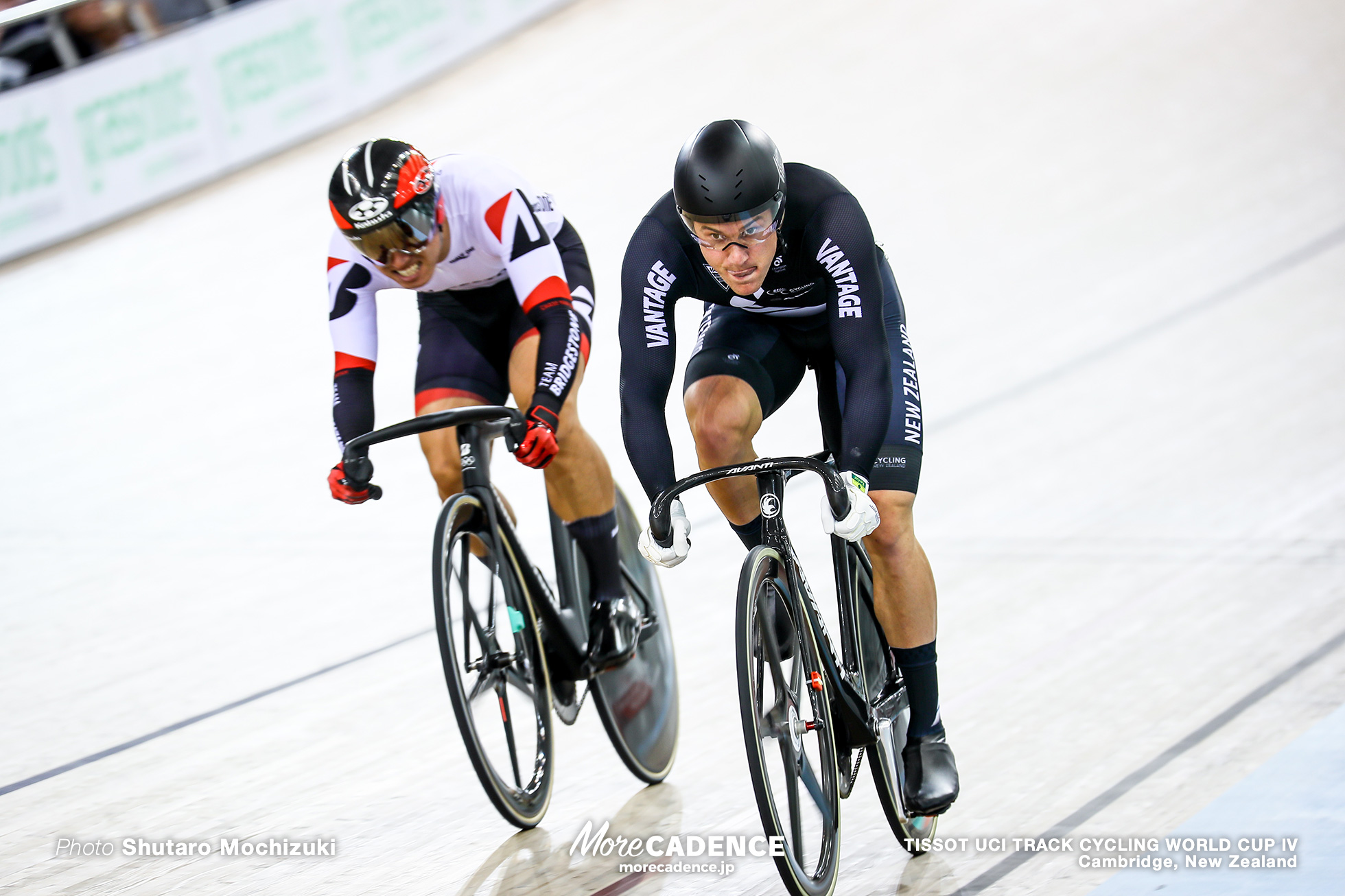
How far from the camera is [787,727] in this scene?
2.18 meters

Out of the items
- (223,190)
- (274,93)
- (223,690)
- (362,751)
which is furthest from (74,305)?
(362,751)

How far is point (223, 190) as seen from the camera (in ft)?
31.6

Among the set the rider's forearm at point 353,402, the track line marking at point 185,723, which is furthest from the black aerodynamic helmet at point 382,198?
the track line marking at point 185,723

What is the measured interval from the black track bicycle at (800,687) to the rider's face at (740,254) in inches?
13.7

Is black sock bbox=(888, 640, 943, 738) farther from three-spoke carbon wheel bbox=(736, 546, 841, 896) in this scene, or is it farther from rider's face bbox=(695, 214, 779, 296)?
rider's face bbox=(695, 214, 779, 296)

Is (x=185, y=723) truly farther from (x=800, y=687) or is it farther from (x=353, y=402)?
(x=800, y=687)

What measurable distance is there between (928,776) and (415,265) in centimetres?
144

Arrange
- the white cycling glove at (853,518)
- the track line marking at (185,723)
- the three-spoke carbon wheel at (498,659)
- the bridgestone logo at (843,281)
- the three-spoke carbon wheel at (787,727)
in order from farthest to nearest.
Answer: the track line marking at (185,723) → the three-spoke carbon wheel at (498,659) → the bridgestone logo at (843,281) → the white cycling glove at (853,518) → the three-spoke carbon wheel at (787,727)

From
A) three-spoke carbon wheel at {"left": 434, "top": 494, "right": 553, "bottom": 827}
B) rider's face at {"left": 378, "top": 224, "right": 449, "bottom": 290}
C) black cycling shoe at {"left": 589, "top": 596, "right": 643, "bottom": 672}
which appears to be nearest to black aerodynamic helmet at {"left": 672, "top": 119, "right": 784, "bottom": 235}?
rider's face at {"left": 378, "top": 224, "right": 449, "bottom": 290}

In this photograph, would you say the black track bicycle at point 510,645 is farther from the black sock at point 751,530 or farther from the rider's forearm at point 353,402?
the black sock at point 751,530

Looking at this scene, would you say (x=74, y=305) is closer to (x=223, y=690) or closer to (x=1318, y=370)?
(x=223, y=690)

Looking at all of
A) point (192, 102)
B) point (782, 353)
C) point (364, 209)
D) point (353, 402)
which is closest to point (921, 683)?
point (782, 353)

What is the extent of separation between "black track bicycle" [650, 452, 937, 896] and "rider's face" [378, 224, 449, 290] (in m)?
0.80

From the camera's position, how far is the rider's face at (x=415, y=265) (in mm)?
2584
